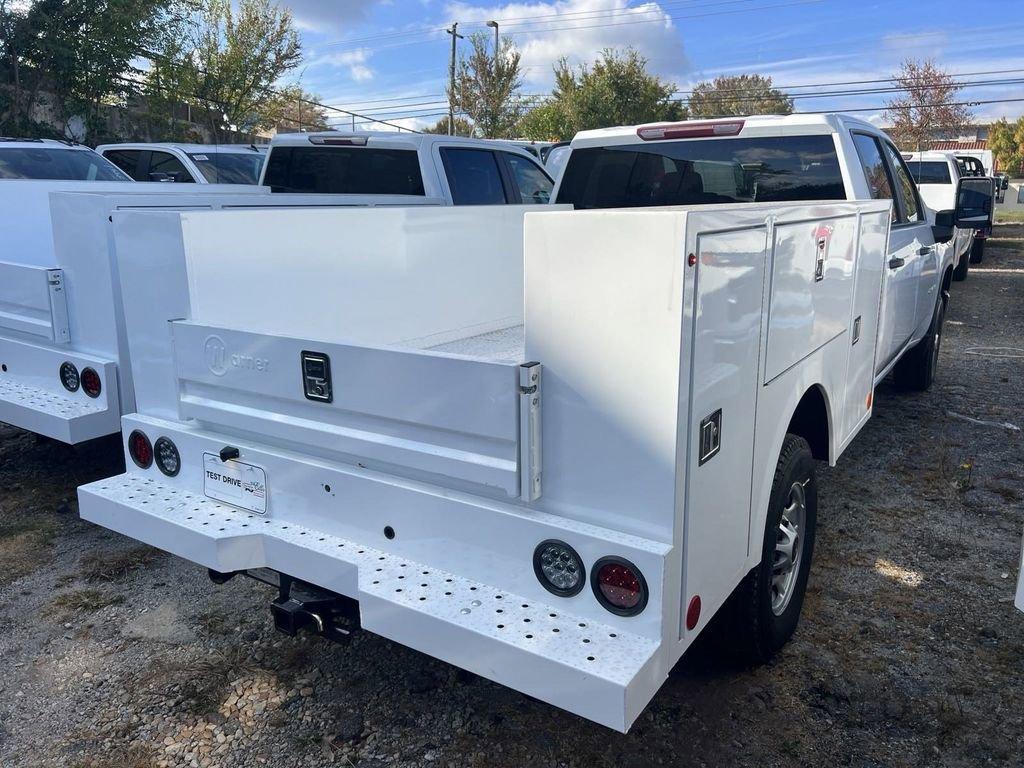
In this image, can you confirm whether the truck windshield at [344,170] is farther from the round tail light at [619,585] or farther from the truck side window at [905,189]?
the round tail light at [619,585]

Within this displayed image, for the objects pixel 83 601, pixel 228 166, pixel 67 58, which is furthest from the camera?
pixel 67 58

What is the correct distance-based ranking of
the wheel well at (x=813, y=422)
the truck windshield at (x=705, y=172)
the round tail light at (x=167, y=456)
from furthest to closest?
1. the truck windshield at (x=705, y=172)
2. the wheel well at (x=813, y=422)
3. the round tail light at (x=167, y=456)

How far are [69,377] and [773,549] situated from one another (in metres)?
3.52

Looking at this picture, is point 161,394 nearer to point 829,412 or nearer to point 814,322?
point 814,322

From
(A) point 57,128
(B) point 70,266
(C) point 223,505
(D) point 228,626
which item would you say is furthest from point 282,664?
(A) point 57,128

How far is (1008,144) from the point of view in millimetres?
53031

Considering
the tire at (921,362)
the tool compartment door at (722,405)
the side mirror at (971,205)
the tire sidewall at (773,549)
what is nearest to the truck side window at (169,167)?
the tire at (921,362)

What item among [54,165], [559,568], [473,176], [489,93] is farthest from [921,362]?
[489,93]

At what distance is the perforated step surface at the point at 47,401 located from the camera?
165 inches

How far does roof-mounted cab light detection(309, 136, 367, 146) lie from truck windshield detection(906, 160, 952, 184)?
12.5m

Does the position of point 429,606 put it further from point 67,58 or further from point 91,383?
point 67,58

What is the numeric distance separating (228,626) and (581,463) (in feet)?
6.85

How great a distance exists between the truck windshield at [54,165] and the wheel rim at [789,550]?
715 cm

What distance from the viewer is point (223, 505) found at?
2992 millimetres
